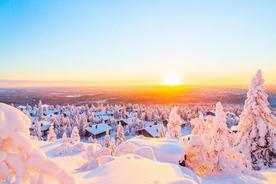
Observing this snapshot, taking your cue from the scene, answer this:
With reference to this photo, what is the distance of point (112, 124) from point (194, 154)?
341 ft

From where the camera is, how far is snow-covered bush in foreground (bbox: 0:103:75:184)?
5211 millimetres

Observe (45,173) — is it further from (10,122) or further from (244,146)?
(244,146)

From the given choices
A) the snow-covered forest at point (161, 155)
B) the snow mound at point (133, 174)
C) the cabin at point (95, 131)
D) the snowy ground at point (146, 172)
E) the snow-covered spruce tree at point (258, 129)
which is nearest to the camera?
the snow-covered forest at point (161, 155)

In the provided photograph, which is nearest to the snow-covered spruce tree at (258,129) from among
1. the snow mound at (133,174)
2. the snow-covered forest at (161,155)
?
the snow-covered forest at (161,155)

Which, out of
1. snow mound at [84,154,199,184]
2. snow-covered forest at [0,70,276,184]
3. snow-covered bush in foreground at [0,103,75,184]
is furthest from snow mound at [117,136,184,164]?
snow-covered bush in foreground at [0,103,75,184]

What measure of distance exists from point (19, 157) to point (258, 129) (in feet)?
71.7

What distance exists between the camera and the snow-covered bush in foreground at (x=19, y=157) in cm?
521

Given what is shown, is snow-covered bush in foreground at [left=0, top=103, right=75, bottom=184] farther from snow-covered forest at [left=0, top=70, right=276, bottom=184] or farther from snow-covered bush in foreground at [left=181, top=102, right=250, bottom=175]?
snow-covered bush in foreground at [left=181, top=102, right=250, bottom=175]

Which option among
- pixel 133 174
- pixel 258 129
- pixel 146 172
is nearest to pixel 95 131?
pixel 258 129

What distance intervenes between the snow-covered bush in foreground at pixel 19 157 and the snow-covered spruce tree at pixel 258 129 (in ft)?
68.4

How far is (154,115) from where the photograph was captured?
129750mm

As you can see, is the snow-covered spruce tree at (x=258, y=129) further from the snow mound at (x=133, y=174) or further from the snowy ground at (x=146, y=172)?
the snow mound at (x=133, y=174)

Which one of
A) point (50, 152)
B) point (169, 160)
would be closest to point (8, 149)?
point (169, 160)

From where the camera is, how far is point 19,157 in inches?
209
